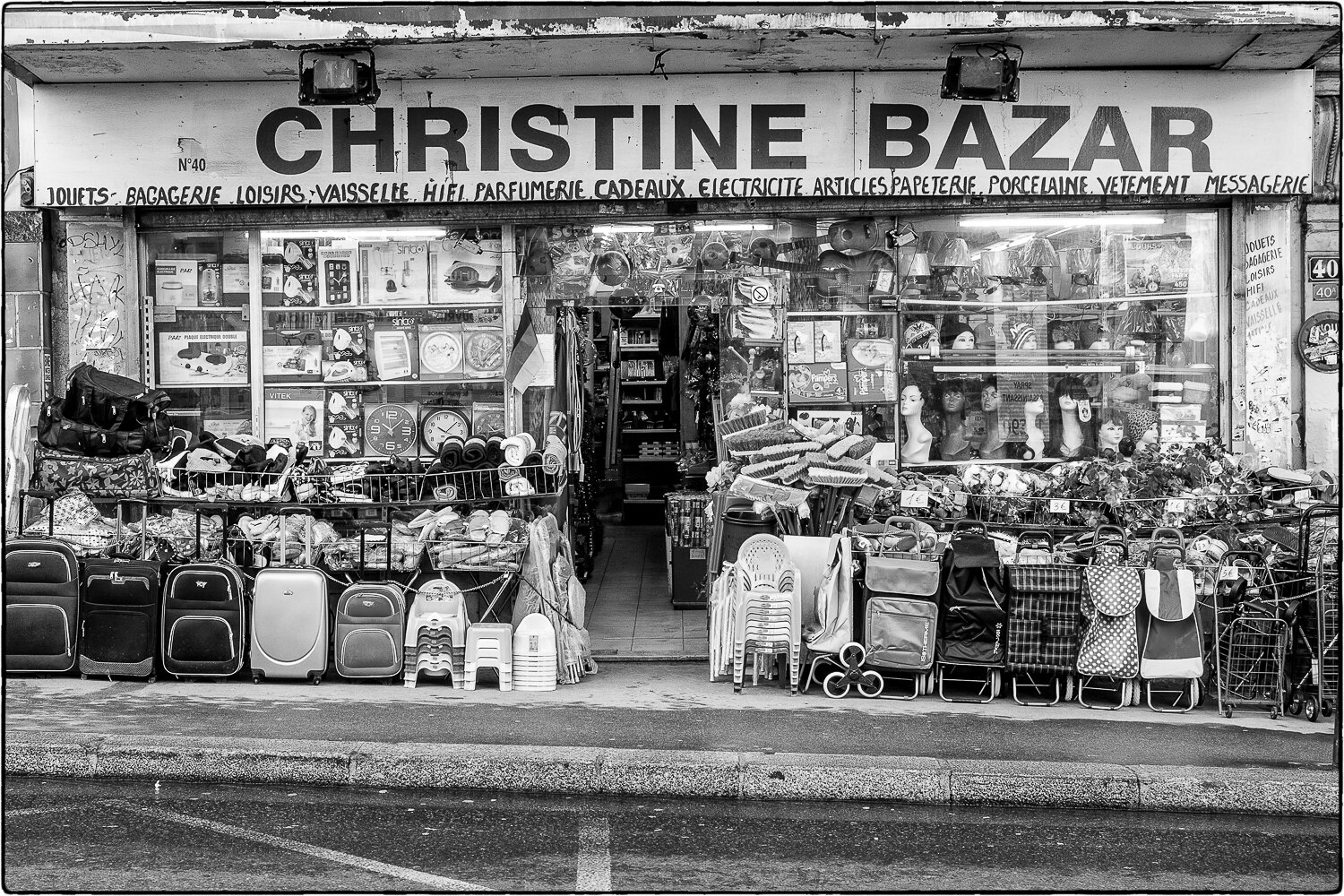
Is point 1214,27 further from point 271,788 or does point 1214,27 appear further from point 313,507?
point 271,788

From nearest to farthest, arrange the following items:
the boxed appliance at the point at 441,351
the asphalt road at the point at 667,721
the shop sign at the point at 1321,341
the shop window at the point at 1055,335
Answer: the asphalt road at the point at 667,721 → the shop sign at the point at 1321,341 → the shop window at the point at 1055,335 → the boxed appliance at the point at 441,351

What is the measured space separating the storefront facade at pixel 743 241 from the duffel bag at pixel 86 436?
1.85 feet

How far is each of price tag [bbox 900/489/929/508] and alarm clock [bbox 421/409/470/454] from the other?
11.9 feet

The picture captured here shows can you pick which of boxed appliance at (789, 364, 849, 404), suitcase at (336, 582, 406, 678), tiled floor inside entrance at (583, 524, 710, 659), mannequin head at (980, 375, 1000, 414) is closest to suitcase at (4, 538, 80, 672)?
suitcase at (336, 582, 406, 678)

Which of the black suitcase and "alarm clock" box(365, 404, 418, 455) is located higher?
"alarm clock" box(365, 404, 418, 455)

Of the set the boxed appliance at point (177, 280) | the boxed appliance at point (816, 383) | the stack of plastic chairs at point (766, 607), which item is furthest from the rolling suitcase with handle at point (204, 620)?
the boxed appliance at point (816, 383)

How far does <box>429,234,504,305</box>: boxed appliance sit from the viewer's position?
10.4 m

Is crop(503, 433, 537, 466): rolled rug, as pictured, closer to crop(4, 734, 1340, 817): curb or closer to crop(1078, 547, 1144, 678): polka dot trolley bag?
crop(4, 734, 1340, 817): curb

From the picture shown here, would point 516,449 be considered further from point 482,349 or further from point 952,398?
point 952,398

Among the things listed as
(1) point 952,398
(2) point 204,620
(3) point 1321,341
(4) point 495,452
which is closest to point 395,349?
(4) point 495,452

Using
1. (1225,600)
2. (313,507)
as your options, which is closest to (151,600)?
(313,507)

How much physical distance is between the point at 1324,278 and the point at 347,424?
25.8 feet

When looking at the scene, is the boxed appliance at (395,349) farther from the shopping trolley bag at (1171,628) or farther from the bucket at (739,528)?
the shopping trolley bag at (1171,628)

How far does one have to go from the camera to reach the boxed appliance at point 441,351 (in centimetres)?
1053
